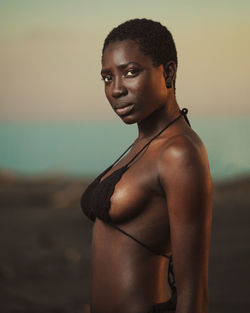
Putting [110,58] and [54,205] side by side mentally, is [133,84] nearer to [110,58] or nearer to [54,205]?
[110,58]

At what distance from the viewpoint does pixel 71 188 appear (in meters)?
5.27

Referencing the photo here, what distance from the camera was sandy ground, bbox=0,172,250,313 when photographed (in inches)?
149

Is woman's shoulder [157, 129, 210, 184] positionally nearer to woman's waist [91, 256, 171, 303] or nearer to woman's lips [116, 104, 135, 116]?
woman's lips [116, 104, 135, 116]

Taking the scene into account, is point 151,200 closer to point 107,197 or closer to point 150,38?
point 107,197

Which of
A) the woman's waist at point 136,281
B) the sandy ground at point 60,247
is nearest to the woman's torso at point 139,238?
the woman's waist at point 136,281

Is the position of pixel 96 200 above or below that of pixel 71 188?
above

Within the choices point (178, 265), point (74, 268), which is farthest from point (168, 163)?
point (74, 268)

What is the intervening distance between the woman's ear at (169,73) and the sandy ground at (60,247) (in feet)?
7.99

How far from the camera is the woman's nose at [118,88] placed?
56.2 inches

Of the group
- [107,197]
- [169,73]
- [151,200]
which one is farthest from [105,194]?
[169,73]

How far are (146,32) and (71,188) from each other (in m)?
3.92

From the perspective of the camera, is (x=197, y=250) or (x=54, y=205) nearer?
(x=197, y=250)

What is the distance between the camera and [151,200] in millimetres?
1389

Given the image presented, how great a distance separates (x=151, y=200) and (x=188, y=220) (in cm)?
13
